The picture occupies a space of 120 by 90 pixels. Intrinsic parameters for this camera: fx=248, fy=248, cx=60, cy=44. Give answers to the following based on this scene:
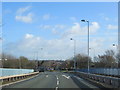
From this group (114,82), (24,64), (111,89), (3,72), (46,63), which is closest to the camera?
(111,89)

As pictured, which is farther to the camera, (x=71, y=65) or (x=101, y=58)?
(x=71, y=65)

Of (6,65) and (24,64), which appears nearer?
(6,65)

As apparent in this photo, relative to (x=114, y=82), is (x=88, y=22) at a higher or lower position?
higher

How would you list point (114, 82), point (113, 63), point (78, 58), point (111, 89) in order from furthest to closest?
point (78, 58)
point (113, 63)
point (114, 82)
point (111, 89)

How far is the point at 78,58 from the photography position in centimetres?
14025

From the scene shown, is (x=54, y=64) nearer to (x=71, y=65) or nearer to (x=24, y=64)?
(x=71, y=65)

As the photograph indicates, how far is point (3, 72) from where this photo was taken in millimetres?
34750

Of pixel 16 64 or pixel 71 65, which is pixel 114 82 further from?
pixel 71 65

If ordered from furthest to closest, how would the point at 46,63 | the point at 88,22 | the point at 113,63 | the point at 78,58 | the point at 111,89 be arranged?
the point at 46,63, the point at 78,58, the point at 113,63, the point at 88,22, the point at 111,89

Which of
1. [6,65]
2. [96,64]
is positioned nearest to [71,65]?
[96,64]

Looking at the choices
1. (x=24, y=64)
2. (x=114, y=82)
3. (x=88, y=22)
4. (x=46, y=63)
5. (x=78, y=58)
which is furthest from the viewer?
(x=46, y=63)

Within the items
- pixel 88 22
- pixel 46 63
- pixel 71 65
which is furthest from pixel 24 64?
pixel 88 22

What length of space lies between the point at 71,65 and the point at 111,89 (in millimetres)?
125488

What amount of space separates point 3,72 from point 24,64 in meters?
87.7
